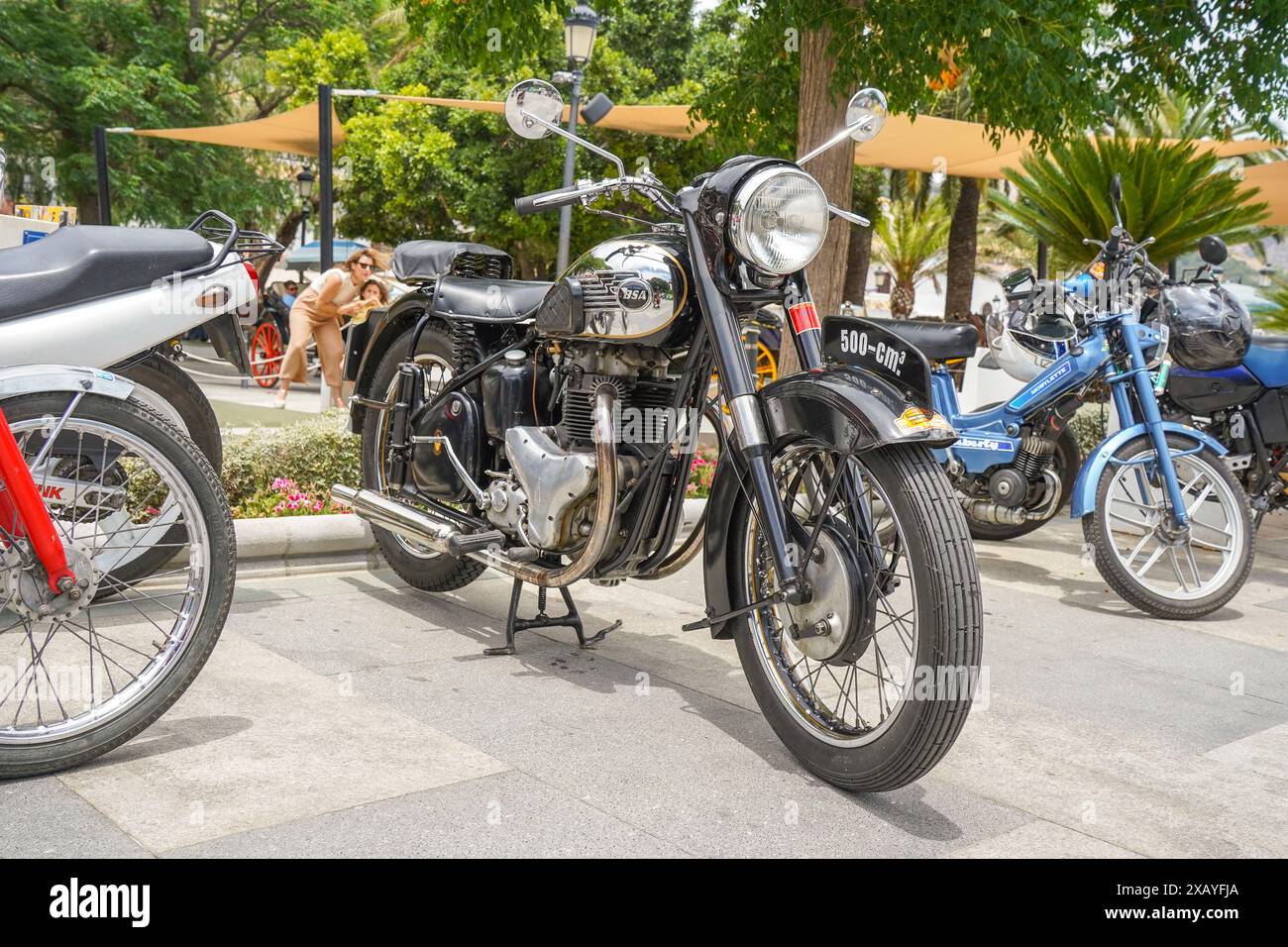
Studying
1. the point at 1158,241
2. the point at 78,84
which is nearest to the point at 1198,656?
the point at 1158,241

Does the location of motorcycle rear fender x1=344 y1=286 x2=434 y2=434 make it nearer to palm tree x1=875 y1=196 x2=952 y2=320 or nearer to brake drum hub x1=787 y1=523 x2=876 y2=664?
brake drum hub x1=787 y1=523 x2=876 y2=664

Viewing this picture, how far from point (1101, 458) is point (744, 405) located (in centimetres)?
296

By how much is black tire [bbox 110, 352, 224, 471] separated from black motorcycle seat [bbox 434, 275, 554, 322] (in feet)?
3.06

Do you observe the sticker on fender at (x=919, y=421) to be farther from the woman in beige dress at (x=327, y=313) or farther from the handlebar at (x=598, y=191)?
the woman in beige dress at (x=327, y=313)

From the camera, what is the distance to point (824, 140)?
7184 mm

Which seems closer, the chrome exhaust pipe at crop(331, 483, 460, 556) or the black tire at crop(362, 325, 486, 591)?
the chrome exhaust pipe at crop(331, 483, 460, 556)

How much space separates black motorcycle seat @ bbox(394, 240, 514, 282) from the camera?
471 cm

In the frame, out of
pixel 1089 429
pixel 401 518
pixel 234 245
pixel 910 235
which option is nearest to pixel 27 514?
pixel 234 245

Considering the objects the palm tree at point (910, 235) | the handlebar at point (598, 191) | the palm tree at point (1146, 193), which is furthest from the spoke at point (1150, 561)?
the palm tree at point (910, 235)

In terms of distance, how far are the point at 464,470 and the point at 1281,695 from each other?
9.60 ft

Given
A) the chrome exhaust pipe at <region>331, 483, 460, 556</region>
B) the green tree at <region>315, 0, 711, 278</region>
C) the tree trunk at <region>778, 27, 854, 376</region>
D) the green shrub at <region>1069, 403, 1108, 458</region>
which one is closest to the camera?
the chrome exhaust pipe at <region>331, 483, 460, 556</region>

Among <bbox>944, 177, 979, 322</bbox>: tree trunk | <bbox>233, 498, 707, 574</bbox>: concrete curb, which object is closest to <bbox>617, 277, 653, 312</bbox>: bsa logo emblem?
<bbox>233, 498, 707, 574</bbox>: concrete curb

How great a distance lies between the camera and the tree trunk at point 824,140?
23.6 feet
